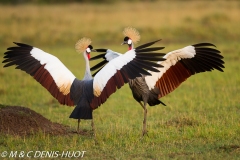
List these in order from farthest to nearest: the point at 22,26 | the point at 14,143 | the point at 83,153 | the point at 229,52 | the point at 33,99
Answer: the point at 22,26 < the point at 229,52 < the point at 33,99 < the point at 14,143 < the point at 83,153

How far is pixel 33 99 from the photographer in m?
10.5


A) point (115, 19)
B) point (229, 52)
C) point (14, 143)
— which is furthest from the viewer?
point (115, 19)

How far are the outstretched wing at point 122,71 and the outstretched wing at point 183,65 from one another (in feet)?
3.14

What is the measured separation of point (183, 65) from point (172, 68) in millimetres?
176

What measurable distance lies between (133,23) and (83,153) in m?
16.2

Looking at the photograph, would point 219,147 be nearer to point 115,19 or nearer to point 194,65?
point 194,65

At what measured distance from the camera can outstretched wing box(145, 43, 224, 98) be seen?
719cm

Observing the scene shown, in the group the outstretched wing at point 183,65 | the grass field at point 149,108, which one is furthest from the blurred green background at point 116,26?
the outstretched wing at point 183,65

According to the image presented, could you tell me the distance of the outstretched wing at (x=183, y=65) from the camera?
7188 millimetres

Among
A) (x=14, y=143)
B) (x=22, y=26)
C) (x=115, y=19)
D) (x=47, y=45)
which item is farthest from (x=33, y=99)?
(x=115, y=19)

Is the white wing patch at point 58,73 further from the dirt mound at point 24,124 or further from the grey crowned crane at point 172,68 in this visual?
the grey crowned crane at point 172,68

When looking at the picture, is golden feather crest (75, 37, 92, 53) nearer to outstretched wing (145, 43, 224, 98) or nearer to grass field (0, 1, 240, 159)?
outstretched wing (145, 43, 224, 98)

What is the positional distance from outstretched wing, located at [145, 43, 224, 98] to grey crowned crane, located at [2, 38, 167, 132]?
814 millimetres

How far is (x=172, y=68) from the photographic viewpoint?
7277 mm
